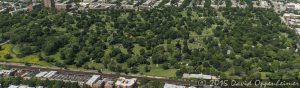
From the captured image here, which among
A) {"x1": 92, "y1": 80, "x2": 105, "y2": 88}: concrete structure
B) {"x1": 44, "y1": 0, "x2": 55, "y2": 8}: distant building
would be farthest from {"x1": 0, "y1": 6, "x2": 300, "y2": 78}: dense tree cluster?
{"x1": 92, "y1": 80, "x2": 105, "y2": 88}: concrete structure

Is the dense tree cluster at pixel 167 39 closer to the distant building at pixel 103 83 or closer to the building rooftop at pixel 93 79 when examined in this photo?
the building rooftop at pixel 93 79

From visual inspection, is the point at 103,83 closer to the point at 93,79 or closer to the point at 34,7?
the point at 93,79

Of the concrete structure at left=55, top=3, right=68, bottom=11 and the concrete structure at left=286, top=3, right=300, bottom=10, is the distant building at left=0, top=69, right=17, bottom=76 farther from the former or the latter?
the concrete structure at left=286, top=3, right=300, bottom=10

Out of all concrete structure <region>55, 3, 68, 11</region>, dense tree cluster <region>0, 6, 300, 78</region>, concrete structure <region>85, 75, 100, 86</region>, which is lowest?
concrete structure <region>85, 75, 100, 86</region>

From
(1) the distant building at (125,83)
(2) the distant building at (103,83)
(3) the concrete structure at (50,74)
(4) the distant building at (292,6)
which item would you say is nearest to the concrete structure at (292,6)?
(4) the distant building at (292,6)

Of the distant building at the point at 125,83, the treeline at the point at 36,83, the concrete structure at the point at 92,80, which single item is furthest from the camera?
the concrete structure at the point at 92,80

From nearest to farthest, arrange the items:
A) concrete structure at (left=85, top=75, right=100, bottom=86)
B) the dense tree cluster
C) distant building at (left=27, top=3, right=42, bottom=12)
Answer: concrete structure at (left=85, top=75, right=100, bottom=86) → the dense tree cluster → distant building at (left=27, top=3, right=42, bottom=12)

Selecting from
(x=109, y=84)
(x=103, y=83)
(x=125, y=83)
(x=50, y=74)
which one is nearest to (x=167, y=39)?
(x=125, y=83)

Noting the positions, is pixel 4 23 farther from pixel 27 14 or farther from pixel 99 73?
pixel 99 73

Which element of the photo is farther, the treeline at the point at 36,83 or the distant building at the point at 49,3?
the distant building at the point at 49,3
